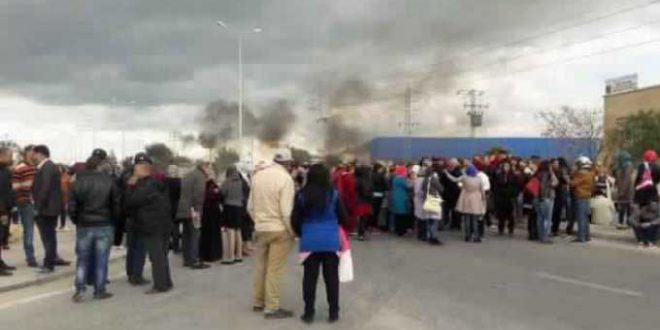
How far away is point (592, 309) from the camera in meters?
9.88

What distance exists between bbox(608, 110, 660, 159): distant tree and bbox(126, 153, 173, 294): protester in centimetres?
5299

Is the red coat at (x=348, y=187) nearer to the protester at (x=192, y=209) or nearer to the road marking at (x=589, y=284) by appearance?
the protester at (x=192, y=209)

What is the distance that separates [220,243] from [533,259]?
5.73 meters

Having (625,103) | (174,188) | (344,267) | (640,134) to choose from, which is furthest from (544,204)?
(625,103)

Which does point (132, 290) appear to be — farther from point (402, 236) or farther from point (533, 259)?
point (402, 236)

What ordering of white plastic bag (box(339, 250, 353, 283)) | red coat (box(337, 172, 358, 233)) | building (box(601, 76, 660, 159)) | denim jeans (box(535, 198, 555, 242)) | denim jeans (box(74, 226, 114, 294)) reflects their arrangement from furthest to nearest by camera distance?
building (box(601, 76, 660, 159))
red coat (box(337, 172, 358, 233))
denim jeans (box(535, 198, 555, 242))
denim jeans (box(74, 226, 114, 294))
white plastic bag (box(339, 250, 353, 283))

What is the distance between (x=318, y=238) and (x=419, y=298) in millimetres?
2151

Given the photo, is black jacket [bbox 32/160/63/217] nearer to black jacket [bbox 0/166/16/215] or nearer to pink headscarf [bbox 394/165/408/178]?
black jacket [bbox 0/166/16/215]

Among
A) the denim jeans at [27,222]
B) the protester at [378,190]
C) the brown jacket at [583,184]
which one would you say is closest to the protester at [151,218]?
the denim jeans at [27,222]

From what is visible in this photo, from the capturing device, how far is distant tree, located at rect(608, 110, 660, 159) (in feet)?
200

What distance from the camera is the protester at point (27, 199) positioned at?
14.1 m

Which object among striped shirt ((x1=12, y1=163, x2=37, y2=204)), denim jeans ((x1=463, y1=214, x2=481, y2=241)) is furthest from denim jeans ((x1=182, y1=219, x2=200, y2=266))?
denim jeans ((x1=463, y1=214, x2=481, y2=241))

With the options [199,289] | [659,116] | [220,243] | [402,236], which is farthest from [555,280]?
[659,116]

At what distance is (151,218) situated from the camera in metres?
11.7
